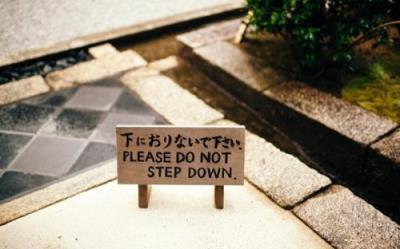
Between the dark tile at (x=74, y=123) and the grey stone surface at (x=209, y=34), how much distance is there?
1.69 metres

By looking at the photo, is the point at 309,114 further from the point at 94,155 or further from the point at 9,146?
the point at 9,146

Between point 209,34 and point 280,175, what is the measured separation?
265 centimetres

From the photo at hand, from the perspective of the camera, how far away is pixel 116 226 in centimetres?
268

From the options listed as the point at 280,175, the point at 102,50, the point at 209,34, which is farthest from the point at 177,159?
the point at 209,34

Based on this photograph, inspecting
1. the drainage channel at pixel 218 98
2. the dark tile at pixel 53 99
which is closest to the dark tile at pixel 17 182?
the dark tile at pixel 53 99

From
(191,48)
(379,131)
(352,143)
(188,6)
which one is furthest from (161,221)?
(188,6)

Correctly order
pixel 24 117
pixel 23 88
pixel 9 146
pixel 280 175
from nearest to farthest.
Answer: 1. pixel 280 175
2. pixel 9 146
3. pixel 24 117
4. pixel 23 88

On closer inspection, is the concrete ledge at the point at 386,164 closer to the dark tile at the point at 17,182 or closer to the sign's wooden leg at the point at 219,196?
the sign's wooden leg at the point at 219,196

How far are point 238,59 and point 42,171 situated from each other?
2.42m

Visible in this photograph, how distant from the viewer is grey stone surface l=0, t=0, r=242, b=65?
16.2ft

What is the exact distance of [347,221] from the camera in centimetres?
271

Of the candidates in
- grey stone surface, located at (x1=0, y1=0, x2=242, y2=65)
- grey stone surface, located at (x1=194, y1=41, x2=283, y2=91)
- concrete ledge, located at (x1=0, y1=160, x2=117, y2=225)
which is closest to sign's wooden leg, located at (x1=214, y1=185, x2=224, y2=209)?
concrete ledge, located at (x1=0, y1=160, x2=117, y2=225)

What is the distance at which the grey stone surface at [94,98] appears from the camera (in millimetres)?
3986

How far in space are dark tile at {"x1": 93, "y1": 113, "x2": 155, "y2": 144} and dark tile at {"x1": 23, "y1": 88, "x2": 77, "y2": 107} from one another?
569mm
